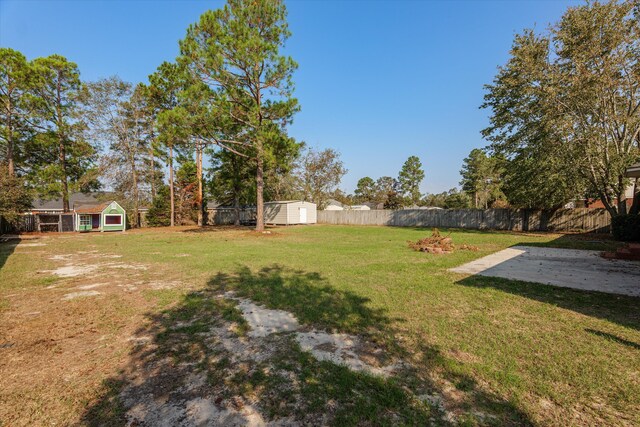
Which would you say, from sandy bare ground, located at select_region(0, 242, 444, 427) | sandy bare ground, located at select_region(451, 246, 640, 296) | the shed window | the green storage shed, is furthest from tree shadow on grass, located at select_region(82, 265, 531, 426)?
the shed window

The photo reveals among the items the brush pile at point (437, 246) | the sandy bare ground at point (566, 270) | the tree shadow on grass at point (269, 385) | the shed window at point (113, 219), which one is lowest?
the tree shadow on grass at point (269, 385)

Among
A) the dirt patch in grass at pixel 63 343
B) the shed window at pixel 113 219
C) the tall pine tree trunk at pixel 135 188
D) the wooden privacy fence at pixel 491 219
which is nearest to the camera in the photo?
the dirt patch in grass at pixel 63 343

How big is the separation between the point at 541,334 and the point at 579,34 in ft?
52.9

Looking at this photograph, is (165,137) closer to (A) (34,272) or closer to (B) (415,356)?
(A) (34,272)

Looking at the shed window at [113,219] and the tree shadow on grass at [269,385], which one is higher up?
the shed window at [113,219]

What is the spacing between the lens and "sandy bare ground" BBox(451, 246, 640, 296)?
17.9 feet

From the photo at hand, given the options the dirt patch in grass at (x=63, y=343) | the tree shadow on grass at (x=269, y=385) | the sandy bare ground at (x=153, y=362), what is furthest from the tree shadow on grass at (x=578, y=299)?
the dirt patch in grass at (x=63, y=343)

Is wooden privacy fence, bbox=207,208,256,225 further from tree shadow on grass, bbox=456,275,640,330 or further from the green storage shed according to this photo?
tree shadow on grass, bbox=456,275,640,330

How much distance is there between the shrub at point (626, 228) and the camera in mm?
12078

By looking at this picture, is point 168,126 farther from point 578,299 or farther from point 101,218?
point 578,299

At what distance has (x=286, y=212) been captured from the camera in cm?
2806

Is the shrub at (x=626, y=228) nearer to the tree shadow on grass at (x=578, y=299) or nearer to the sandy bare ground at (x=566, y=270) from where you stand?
the sandy bare ground at (x=566, y=270)

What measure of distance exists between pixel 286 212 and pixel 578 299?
24.7 meters

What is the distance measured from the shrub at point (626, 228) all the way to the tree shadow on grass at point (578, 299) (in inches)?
439
